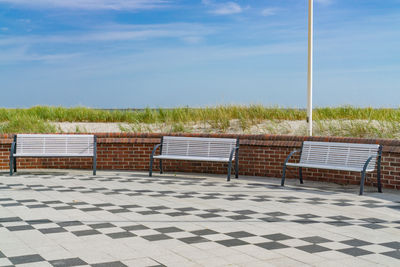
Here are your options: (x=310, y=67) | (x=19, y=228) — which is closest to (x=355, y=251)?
(x=19, y=228)

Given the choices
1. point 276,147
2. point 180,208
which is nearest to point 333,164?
point 276,147

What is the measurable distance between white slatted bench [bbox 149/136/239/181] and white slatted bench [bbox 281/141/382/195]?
1471mm

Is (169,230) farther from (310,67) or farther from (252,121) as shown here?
(252,121)

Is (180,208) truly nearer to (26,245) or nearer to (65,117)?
(26,245)

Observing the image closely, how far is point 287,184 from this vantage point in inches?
414

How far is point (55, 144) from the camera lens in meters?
12.2

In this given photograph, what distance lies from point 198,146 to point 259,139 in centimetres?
130

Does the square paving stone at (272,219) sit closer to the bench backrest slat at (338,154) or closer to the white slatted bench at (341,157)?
the white slatted bench at (341,157)

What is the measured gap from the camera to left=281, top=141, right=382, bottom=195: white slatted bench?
9.38 meters

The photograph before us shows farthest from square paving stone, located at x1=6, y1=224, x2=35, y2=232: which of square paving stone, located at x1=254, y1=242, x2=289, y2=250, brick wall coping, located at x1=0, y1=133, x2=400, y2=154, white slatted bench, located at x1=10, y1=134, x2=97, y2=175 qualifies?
brick wall coping, located at x1=0, y1=133, x2=400, y2=154

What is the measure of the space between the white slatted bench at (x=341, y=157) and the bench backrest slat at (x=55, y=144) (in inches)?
180

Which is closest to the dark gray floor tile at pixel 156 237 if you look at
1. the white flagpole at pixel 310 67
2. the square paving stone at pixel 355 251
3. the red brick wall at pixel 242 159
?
the square paving stone at pixel 355 251

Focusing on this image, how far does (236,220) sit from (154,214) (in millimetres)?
1082

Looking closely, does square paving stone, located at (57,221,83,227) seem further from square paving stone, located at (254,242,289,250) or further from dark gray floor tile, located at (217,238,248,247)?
square paving stone, located at (254,242,289,250)
